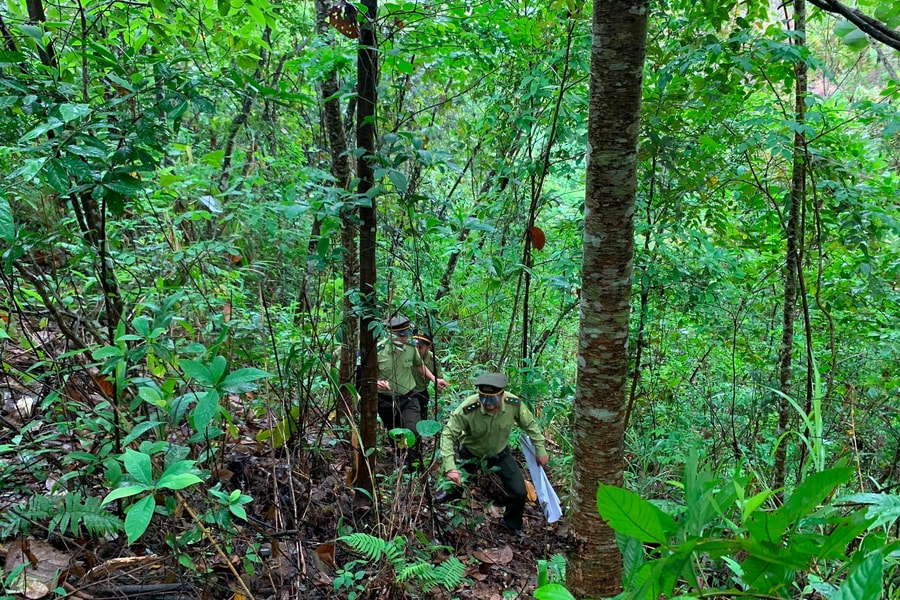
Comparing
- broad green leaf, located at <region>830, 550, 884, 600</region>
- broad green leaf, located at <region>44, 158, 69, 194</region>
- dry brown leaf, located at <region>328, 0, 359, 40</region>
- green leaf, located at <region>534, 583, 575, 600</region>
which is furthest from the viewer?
dry brown leaf, located at <region>328, 0, 359, 40</region>

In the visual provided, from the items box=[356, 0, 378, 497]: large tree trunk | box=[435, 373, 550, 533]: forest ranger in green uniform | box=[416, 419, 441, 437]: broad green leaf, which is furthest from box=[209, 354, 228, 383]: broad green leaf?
box=[435, 373, 550, 533]: forest ranger in green uniform

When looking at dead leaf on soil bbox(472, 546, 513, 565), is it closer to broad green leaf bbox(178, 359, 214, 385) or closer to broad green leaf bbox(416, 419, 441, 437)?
broad green leaf bbox(416, 419, 441, 437)

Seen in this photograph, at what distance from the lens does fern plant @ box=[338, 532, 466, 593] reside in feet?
9.11

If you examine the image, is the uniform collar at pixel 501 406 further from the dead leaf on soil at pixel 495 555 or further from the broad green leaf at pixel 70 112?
the broad green leaf at pixel 70 112

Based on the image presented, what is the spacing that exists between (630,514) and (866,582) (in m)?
0.29

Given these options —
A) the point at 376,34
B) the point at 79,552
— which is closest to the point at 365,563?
the point at 79,552

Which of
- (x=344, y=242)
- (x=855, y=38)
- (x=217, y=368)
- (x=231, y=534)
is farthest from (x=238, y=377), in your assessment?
(x=855, y=38)

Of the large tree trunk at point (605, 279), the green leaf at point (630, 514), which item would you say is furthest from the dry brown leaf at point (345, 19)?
the green leaf at point (630, 514)

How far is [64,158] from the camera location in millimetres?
1930

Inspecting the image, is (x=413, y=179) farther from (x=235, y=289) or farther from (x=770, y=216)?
(x=770, y=216)

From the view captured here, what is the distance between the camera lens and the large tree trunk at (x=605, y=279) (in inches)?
75.9

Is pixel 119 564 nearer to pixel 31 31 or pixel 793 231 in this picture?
pixel 31 31

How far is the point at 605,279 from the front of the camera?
82.9 inches

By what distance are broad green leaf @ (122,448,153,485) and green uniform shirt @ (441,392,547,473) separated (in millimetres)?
3148
